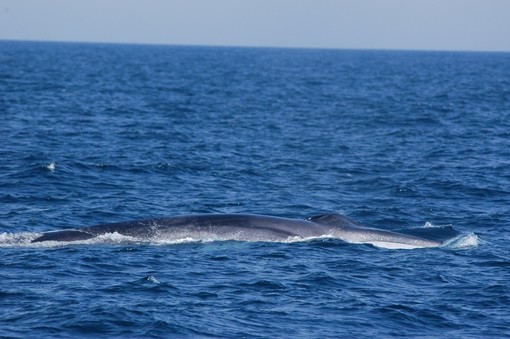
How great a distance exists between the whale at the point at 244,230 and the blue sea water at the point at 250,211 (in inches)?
18.7

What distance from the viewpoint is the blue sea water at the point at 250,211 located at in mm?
22078

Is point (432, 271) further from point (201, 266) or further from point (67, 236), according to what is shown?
point (67, 236)

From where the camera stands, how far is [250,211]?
35219 millimetres

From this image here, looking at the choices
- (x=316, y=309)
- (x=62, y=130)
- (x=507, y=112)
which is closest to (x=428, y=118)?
(x=507, y=112)

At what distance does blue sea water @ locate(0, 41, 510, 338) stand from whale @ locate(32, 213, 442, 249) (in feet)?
1.56

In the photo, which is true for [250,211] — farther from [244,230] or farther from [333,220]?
[244,230]

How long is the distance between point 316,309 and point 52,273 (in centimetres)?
715

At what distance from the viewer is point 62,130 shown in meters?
56.9

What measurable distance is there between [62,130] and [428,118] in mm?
28728

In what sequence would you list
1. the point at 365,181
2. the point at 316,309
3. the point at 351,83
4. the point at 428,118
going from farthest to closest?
the point at 351,83 → the point at 428,118 → the point at 365,181 → the point at 316,309

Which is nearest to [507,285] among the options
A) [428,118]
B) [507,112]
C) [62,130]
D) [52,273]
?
[52,273]

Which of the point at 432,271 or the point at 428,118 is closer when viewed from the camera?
the point at 432,271

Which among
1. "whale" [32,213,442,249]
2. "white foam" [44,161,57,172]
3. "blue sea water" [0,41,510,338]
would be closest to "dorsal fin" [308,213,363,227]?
"whale" [32,213,442,249]

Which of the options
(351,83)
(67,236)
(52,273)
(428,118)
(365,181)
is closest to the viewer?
(52,273)
